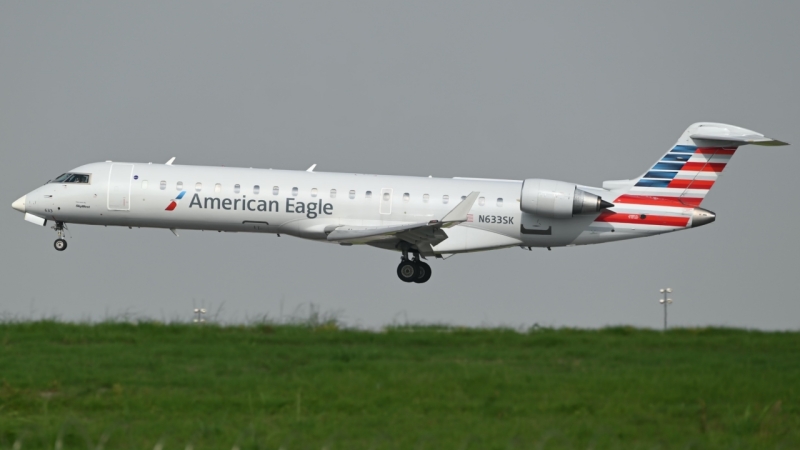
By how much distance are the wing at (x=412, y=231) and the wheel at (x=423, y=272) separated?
3.08 feet

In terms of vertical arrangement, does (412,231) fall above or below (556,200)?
below

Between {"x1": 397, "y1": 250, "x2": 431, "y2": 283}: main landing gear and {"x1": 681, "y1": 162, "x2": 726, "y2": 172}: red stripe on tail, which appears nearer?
{"x1": 681, "y1": 162, "x2": 726, "y2": 172}: red stripe on tail

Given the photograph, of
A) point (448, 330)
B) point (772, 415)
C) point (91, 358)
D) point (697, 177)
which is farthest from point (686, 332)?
point (91, 358)

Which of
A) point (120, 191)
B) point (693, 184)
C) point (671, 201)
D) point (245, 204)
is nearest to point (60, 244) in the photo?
point (120, 191)

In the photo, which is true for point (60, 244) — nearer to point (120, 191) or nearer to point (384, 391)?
point (120, 191)

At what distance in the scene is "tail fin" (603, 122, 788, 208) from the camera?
30219 mm

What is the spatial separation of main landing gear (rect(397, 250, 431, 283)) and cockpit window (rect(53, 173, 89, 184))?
996 centimetres

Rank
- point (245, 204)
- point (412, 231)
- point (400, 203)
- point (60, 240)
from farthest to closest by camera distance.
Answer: point (60, 240)
point (400, 203)
point (245, 204)
point (412, 231)

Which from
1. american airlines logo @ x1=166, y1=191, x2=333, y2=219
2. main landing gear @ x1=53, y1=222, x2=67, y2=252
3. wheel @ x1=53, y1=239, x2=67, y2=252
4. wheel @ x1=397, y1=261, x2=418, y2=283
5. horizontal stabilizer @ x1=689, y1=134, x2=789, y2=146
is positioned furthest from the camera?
wheel @ x1=53, y1=239, x2=67, y2=252

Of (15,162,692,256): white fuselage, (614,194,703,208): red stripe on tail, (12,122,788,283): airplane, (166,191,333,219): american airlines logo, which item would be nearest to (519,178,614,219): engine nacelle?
(12,122,788,283): airplane

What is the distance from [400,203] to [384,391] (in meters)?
16.2

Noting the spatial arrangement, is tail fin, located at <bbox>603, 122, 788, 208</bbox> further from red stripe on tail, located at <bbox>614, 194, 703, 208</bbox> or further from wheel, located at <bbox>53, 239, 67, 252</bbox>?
wheel, located at <bbox>53, 239, 67, 252</bbox>

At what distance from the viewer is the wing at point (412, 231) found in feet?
91.8

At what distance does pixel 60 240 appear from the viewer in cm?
3164
